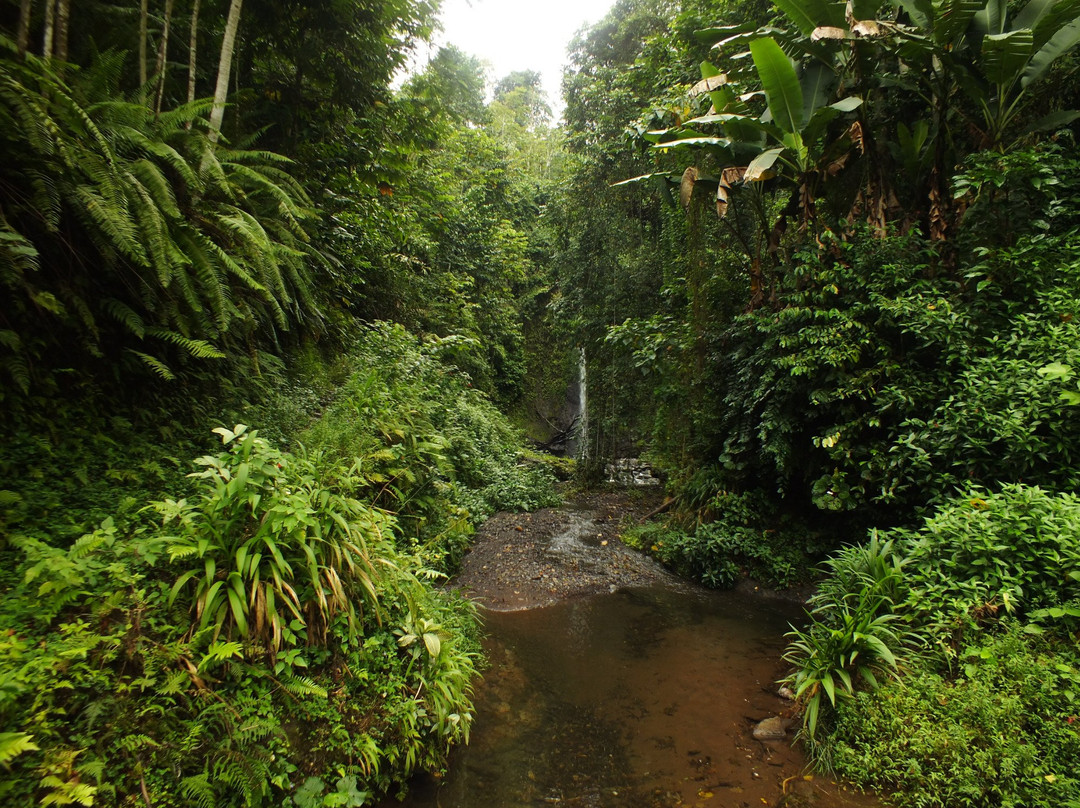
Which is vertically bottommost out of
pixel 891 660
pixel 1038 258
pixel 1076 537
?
pixel 891 660

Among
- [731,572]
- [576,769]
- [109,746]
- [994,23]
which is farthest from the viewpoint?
[731,572]

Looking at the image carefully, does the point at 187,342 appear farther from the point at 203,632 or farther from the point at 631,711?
the point at 631,711

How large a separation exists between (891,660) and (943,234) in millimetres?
4884

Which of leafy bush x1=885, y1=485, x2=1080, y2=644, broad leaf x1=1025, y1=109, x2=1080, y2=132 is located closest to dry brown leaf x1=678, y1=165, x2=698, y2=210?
broad leaf x1=1025, y1=109, x2=1080, y2=132

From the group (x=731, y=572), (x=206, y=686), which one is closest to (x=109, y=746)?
(x=206, y=686)

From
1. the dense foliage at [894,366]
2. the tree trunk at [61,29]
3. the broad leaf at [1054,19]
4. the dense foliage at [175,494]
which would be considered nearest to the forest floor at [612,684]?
the dense foliage at [894,366]

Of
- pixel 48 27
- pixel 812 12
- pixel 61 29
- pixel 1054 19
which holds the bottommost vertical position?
pixel 48 27

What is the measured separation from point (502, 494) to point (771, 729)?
6.29m

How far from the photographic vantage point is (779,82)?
211 inches

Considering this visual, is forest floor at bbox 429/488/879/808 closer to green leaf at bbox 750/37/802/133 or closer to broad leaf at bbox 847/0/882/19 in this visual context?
green leaf at bbox 750/37/802/133

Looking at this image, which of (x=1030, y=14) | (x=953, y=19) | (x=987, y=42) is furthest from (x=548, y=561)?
(x=1030, y=14)

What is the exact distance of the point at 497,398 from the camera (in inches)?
667

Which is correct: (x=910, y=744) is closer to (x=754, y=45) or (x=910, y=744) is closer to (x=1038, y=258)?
(x=1038, y=258)

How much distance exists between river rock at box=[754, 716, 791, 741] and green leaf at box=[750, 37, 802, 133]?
6260 millimetres
